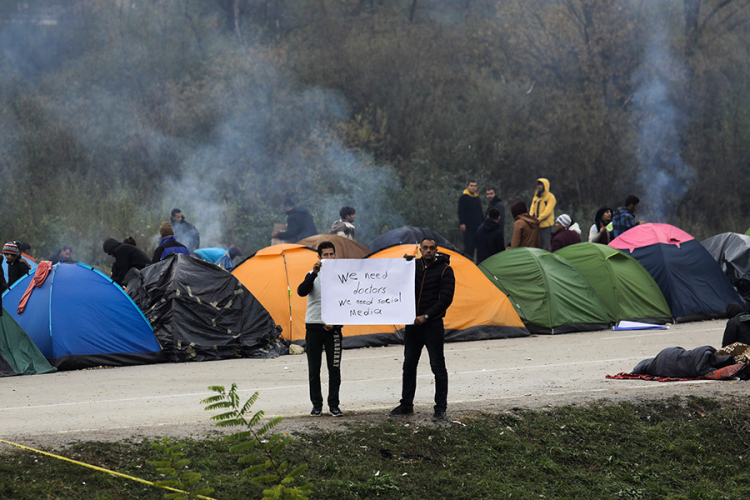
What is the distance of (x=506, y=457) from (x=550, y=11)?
2727cm

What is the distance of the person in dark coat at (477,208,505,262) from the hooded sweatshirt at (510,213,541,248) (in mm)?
279

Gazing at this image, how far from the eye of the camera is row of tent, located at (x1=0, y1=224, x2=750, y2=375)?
41.1 feet

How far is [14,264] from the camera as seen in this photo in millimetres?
13734

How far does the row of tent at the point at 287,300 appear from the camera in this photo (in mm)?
12516

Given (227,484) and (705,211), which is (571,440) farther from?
(705,211)

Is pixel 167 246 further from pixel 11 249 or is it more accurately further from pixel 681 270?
Answer: pixel 681 270

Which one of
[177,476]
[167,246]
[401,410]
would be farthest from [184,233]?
[177,476]

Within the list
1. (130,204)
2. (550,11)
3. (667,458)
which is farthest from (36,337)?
(550,11)

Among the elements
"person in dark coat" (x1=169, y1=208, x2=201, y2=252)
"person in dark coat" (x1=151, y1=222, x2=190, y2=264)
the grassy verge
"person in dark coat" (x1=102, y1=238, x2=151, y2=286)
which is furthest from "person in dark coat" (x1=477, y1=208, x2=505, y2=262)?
the grassy verge

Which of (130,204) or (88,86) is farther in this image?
(88,86)

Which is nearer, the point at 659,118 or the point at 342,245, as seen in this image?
the point at 342,245

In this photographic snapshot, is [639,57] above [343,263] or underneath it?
above

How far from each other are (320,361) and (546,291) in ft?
25.9

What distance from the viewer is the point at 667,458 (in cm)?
842
